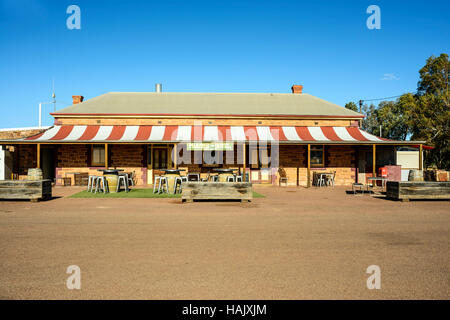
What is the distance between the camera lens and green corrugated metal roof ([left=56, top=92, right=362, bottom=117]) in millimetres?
17766

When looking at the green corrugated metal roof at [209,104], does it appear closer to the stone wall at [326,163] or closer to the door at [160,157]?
the stone wall at [326,163]

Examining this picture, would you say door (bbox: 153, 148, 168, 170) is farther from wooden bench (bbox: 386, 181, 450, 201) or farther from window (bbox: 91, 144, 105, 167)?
wooden bench (bbox: 386, 181, 450, 201)

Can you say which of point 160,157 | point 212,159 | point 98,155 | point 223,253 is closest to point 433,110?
point 212,159

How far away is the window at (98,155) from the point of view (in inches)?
668

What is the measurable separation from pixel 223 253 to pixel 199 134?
1241 centimetres

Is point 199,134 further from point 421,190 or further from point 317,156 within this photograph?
point 421,190

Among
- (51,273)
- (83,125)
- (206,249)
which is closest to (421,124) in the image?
(83,125)

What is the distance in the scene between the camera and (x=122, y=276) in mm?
3520

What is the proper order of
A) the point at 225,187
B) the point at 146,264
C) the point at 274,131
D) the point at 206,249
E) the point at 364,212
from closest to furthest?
the point at 146,264 < the point at 206,249 < the point at 364,212 < the point at 225,187 < the point at 274,131

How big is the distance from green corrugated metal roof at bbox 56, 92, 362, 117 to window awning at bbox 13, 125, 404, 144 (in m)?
0.98

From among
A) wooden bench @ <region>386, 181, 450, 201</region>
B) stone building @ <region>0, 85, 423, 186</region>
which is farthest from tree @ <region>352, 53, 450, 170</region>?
wooden bench @ <region>386, 181, 450, 201</region>
